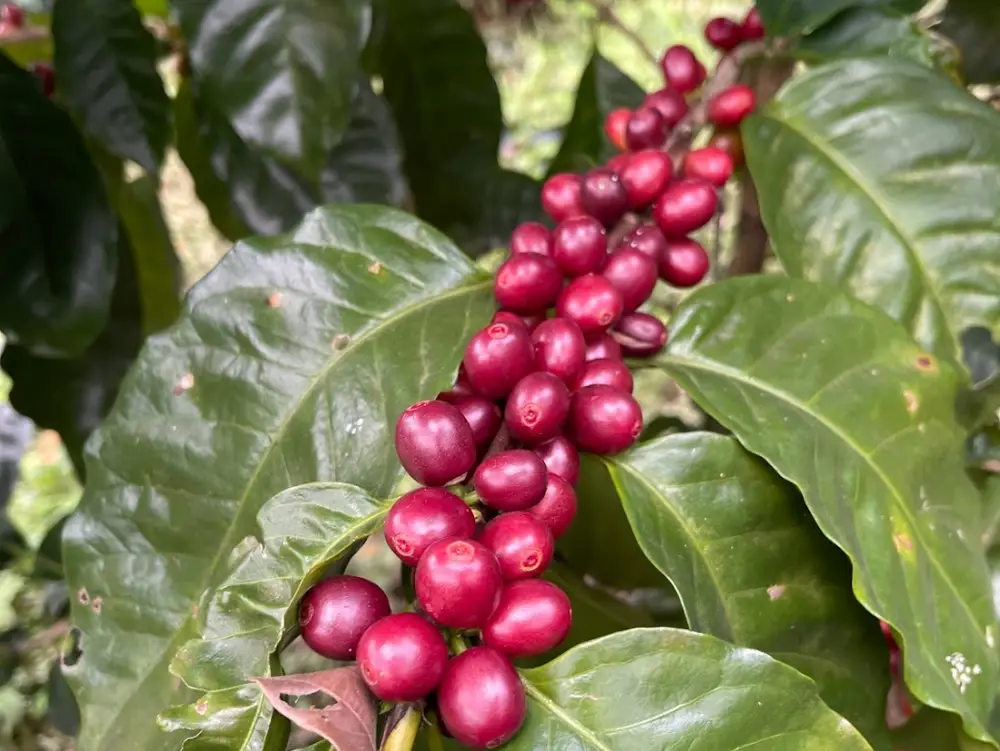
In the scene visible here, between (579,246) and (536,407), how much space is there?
0.17 metres

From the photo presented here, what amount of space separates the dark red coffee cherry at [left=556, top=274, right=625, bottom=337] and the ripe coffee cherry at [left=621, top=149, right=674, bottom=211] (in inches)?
5.0

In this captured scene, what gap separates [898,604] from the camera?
1.54ft

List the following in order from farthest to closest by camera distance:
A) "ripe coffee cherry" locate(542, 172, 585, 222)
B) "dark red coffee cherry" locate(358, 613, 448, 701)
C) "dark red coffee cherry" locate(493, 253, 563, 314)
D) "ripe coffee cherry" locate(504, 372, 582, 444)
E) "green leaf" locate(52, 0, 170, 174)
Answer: "green leaf" locate(52, 0, 170, 174), "ripe coffee cherry" locate(542, 172, 585, 222), "dark red coffee cherry" locate(493, 253, 563, 314), "ripe coffee cherry" locate(504, 372, 582, 444), "dark red coffee cherry" locate(358, 613, 448, 701)

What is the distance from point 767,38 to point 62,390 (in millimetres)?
854

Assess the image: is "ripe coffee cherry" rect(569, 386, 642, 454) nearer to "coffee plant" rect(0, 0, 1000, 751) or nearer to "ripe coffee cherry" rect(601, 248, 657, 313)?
"coffee plant" rect(0, 0, 1000, 751)

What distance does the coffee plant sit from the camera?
0.40 metres

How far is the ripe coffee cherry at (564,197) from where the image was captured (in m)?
0.67

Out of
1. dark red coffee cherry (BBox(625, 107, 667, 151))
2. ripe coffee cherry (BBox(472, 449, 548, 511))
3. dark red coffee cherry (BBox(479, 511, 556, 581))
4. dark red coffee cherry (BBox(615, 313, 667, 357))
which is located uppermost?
dark red coffee cherry (BBox(625, 107, 667, 151))

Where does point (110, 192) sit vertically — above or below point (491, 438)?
below

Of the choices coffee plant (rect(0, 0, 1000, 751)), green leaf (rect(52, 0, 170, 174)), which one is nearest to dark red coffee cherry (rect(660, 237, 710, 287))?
coffee plant (rect(0, 0, 1000, 751))

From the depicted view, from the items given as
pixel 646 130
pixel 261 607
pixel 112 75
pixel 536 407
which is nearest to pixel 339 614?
pixel 261 607

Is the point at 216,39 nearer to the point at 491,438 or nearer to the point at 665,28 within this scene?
the point at 491,438

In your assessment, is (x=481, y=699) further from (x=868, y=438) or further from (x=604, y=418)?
(x=868, y=438)

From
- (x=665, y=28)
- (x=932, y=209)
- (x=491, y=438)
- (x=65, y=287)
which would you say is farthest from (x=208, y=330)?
(x=665, y=28)
